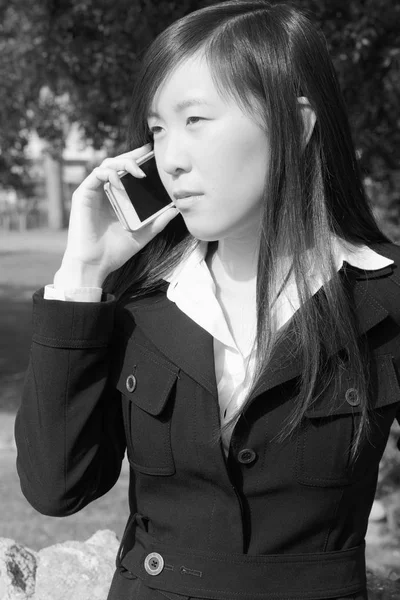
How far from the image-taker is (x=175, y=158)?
1.76 meters

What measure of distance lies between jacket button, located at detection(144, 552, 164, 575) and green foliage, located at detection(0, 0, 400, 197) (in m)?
3.36

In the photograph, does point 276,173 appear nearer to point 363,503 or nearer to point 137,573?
point 363,503

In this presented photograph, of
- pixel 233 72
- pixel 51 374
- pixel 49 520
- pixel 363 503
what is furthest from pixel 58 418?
pixel 49 520

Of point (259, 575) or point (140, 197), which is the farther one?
point (140, 197)

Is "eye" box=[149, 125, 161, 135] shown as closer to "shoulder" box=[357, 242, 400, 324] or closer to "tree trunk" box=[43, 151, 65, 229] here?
"shoulder" box=[357, 242, 400, 324]

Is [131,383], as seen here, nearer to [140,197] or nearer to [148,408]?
[148,408]

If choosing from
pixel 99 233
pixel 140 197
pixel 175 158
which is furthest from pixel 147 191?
pixel 175 158

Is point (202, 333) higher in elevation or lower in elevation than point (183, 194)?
lower

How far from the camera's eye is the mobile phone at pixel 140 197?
194 centimetres

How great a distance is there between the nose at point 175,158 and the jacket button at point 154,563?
28.3 inches

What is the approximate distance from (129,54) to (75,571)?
3.57 m

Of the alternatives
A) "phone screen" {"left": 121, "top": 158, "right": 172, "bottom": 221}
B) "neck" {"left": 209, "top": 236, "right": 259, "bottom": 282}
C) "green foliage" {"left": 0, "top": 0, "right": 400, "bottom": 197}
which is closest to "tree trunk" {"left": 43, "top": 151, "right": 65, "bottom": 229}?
"green foliage" {"left": 0, "top": 0, "right": 400, "bottom": 197}

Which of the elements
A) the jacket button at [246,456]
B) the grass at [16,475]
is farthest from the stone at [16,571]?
the grass at [16,475]

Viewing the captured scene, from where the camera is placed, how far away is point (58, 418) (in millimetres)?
1787
